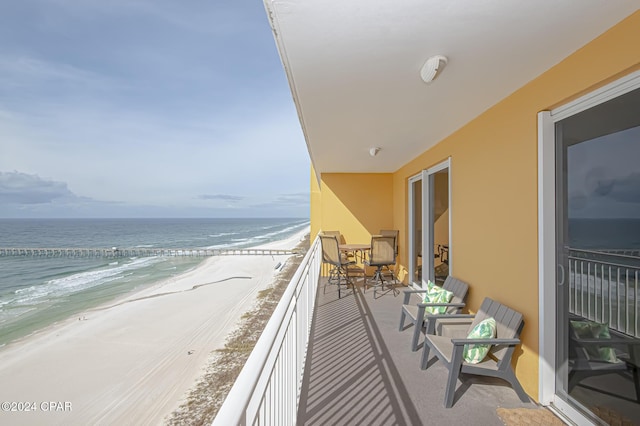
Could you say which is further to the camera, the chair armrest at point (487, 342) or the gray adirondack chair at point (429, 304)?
the gray adirondack chair at point (429, 304)

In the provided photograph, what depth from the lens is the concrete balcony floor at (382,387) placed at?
210 cm

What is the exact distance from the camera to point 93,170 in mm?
39156

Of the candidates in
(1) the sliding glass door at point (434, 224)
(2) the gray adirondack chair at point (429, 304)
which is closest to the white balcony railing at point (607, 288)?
(2) the gray adirondack chair at point (429, 304)

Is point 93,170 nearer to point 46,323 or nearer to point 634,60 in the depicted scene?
point 46,323

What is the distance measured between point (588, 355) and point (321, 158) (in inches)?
162

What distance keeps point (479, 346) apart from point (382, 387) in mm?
772

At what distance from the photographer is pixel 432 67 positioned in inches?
77.5

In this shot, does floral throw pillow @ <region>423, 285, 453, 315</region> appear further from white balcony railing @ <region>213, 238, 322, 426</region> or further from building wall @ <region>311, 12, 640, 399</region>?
white balcony railing @ <region>213, 238, 322, 426</region>

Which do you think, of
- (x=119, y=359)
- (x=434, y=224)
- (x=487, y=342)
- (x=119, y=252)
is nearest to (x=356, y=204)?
(x=434, y=224)

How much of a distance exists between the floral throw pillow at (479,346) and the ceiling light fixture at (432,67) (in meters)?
1.82

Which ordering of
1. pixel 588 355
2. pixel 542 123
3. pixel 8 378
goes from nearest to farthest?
pixel 588 355 < pixel 542 123 < pixel 8 378

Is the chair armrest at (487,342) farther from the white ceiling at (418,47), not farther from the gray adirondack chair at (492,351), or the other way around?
the white ceiling at (418,47)

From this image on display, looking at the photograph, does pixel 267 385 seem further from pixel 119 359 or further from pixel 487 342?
pixel 119 359

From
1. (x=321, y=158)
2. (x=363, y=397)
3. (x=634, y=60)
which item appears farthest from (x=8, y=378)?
(x=634, y=60)
